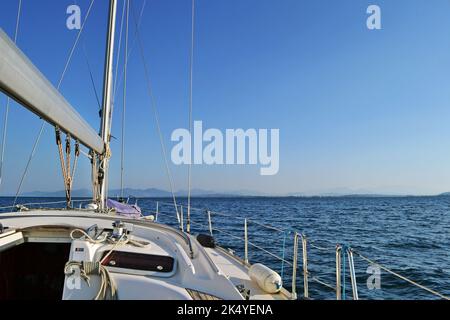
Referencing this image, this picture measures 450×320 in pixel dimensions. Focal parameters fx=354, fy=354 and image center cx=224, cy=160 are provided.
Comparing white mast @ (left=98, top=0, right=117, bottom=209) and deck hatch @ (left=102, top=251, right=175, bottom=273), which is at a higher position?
white mast @ (left=98, top=0, right=117, bottom=209)

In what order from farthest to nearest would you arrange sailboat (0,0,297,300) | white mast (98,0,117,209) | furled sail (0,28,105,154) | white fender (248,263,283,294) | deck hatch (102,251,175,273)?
white mast (98,0,117,209), white fender (248,263,283,294), deck hatch (102,251,175,273), sailboat (0,0,297,300), furled sail (0,28,105,154)

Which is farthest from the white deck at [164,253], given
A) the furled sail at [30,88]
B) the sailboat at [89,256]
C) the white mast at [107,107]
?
the white mast at [107,107]

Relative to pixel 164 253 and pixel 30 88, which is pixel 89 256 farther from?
pixel 30 88

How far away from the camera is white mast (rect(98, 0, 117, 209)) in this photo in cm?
668

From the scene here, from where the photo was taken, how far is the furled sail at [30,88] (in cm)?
157

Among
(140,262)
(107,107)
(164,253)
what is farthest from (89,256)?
(107,107)

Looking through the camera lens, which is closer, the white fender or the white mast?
the white fender

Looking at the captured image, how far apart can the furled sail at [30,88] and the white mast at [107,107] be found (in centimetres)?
353

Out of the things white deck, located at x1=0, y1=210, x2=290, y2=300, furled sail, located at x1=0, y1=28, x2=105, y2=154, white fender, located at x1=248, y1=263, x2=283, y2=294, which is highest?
furled sail, located at x1=0, y1=28, x2=105, y2=154

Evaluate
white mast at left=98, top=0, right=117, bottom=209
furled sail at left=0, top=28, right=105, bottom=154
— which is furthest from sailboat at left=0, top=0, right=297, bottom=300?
white mast at left=98, top=0, right=117, bottom=209

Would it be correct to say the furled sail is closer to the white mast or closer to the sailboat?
the sailboat
